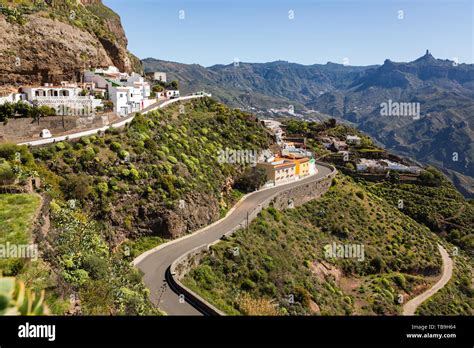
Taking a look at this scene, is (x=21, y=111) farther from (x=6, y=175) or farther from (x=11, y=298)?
(x=11, y=298)

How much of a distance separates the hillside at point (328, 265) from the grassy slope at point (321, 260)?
0.05 metres

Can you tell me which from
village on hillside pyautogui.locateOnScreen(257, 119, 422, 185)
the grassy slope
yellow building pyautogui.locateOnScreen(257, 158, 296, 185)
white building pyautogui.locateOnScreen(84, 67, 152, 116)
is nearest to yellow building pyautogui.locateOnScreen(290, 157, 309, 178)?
village on hillside pyautogui.locateOnScreen(257, 119, 422, 185)

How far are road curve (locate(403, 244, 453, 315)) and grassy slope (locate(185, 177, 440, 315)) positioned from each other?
30.4 inches

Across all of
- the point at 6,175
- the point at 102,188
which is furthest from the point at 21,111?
the point at 6,175

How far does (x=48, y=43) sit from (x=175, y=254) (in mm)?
28813

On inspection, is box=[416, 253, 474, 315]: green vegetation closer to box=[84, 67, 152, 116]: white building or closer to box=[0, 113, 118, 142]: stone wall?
box=[0, 113, 118, 142]: stone wall

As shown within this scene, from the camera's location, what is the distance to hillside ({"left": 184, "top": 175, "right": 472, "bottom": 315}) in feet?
70.6

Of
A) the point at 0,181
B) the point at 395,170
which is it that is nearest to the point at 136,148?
the point at 0,181

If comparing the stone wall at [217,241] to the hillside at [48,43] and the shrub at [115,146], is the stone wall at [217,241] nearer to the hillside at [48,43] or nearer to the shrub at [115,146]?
the shrub at [115,146]

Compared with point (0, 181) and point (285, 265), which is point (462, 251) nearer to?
point (285, 265)

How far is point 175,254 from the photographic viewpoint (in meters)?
22.7

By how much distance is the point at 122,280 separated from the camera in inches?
611
